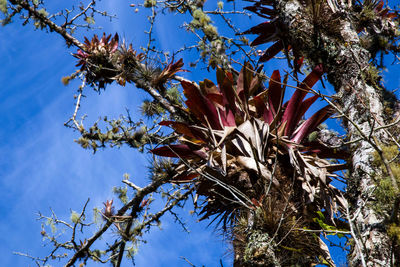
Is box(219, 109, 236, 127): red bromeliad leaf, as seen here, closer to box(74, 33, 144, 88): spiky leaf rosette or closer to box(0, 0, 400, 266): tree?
box(0, 0, 400, 266): tree

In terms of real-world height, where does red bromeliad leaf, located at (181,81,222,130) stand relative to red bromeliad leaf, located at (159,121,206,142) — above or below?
above

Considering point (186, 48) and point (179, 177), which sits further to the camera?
point (186, 48)

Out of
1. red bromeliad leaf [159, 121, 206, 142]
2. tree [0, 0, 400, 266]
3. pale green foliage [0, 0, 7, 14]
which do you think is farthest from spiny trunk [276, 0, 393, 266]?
pale green foliage [0, 0, 7, 14]

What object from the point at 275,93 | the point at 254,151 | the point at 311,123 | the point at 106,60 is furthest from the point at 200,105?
the point at 106,60

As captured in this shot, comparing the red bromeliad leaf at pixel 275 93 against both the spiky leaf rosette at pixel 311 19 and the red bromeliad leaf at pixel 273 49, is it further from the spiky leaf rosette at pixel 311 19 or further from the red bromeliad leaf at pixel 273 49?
the red bromeliad leaf at pixel 273 49

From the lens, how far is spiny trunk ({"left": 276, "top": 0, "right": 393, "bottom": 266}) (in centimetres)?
282

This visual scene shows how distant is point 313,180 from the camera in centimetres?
321

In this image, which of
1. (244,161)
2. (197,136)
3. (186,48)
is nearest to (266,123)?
(244,161)

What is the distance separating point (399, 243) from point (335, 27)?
205 centimetres

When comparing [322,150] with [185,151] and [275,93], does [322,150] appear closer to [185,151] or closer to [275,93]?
[275,93]

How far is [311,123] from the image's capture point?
11.4 feet

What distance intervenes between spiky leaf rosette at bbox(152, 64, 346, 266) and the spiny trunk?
0.20 metres

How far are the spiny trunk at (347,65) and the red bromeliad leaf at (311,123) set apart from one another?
0.18 m

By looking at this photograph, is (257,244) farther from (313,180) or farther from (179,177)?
(179,177)
